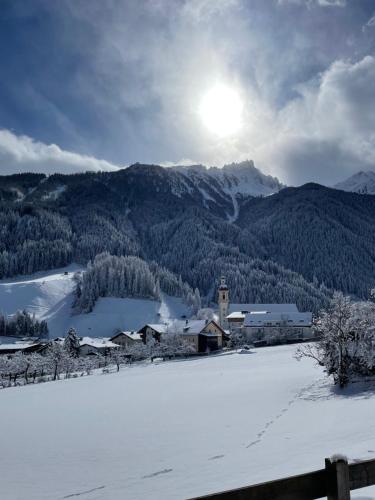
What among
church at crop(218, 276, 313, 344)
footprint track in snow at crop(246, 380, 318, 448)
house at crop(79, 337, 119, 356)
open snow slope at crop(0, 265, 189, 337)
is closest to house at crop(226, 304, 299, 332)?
church at crop(218, 276, 313, 344)

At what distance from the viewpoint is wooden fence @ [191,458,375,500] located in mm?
4473

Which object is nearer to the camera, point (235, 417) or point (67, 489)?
point (67, 489)

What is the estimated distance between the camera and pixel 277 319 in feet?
467

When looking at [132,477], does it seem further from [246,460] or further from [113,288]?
[113,288]

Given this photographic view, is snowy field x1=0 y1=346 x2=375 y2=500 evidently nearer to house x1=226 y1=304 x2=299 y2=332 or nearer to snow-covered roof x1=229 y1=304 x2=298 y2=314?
house x1=226 y1=304 x2=299 y2=332

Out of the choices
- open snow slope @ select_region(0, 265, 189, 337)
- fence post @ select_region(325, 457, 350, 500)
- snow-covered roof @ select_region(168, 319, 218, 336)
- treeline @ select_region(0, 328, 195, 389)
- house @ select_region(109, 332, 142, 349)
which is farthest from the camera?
open snow slope @ select_region(0, 265, 189, 337)

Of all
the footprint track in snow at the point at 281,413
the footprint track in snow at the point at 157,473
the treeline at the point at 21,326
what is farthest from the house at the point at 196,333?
the footprint track in snow at the point at 157,473

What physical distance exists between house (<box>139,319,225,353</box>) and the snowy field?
81151 millimetres

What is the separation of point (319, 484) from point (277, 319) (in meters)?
142

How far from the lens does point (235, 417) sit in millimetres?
22859

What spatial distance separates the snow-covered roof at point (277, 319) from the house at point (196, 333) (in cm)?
2424

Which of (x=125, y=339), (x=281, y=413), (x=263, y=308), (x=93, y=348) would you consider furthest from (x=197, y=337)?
(x=281, y=413)

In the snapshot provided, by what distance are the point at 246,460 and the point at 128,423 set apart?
11542 millimetres

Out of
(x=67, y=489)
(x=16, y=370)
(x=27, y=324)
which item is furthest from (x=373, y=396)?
(x=27, y=324)
